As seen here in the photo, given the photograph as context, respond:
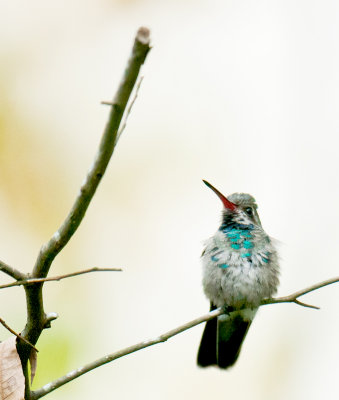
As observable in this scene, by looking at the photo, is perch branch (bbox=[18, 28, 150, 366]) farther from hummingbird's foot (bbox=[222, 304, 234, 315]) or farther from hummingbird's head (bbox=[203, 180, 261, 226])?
hummingbird's head (bbox=[203, 180, 261, 226])

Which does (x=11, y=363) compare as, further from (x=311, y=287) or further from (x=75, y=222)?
(x=311, y=287)

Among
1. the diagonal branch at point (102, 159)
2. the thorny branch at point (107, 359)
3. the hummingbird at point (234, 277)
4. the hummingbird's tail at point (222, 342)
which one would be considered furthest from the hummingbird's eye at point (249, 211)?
the diagonal branch at point (102, 159)

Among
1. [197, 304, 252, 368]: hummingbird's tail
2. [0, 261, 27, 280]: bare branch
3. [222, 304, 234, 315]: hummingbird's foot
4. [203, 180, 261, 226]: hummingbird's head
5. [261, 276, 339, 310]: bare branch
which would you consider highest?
[203, 180, 261, 226]: hummingbird's head

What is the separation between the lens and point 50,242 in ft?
7.48

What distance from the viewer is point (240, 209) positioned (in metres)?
5.82

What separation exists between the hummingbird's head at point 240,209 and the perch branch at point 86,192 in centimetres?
328

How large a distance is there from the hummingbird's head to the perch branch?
3280 millimetres

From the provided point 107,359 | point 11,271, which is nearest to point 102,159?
point 11,271

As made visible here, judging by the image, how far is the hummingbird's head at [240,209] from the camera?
5652 mm

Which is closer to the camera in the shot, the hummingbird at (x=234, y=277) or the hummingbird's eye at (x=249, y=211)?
the hummingbird at (x=234, y=277)

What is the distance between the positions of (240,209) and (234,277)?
3.49 ft

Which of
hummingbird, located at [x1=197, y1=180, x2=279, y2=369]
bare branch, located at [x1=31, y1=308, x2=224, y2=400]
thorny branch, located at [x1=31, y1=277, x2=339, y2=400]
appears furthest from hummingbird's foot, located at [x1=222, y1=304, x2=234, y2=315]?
bare branch, located at [x1=31, y1=308, x2=224, y2=400]

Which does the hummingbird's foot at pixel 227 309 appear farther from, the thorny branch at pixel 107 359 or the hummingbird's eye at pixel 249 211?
the thorny branch at pixel 107 359

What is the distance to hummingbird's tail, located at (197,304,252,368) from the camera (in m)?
5.43
